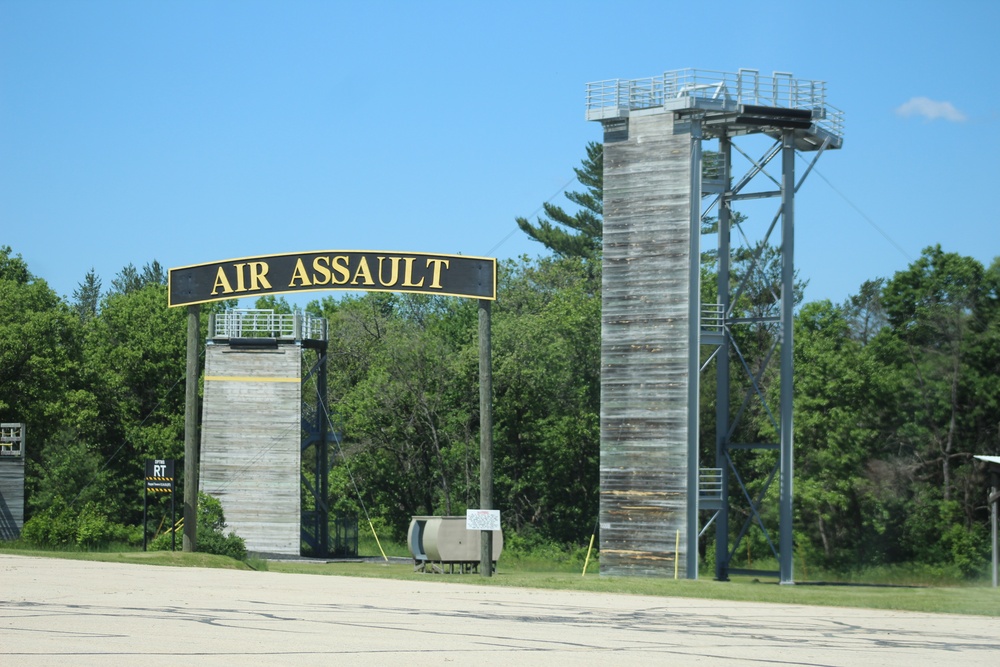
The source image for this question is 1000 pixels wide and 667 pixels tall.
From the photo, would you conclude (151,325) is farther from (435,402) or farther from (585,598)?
(585,598)

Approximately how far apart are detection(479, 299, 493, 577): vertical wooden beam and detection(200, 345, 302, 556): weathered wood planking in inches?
771

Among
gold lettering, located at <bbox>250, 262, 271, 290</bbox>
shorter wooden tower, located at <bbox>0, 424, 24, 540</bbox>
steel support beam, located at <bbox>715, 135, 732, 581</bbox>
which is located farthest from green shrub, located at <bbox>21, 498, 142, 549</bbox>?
steel support beam, located at <bbox>715, 135, 732, 581</bbox>

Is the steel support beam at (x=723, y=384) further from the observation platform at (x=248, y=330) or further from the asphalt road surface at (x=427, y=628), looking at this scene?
the observation platform at (x=248, y=330)

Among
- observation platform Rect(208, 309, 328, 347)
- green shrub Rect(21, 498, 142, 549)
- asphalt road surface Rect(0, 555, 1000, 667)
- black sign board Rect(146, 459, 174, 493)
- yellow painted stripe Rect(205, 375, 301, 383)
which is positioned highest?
observation platform Rect(208, 309, 328, 347)

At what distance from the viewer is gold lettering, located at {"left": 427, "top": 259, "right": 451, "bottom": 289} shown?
31797 mm

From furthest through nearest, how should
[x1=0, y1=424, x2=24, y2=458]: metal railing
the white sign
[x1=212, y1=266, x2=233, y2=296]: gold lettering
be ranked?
[x1=0, y1=424, x2=24, y2=458]: metal railing → [x1=212, y1=266, x2=233, y2=296]: gold lettering → the white sign

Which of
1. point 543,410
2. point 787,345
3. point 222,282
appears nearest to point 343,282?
point 222,282

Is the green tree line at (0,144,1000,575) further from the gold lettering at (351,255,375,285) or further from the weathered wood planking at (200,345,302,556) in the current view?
the gold lettering at (351,255,375,285)

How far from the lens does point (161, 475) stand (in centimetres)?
3416

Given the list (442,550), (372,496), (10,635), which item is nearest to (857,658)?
(10,635)

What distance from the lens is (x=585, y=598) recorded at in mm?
24328

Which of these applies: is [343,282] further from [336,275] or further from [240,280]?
[240,280]

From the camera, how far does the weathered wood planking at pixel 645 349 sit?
3778 centimetres

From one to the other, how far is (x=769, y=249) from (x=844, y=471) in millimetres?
23924
